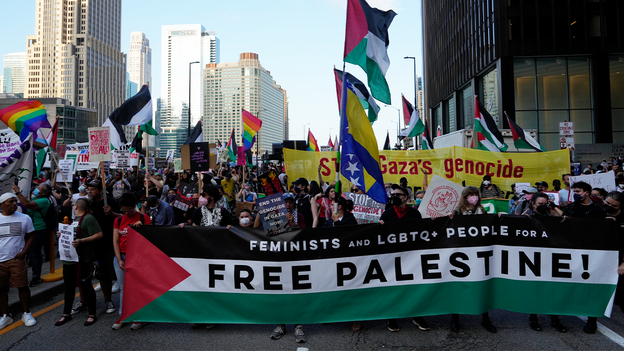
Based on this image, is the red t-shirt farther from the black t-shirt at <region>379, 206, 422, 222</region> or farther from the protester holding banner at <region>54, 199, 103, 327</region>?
the black t-shirt at <region>379, 206, 422, 222</region>

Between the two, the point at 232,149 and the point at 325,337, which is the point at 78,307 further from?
the point at 232,149

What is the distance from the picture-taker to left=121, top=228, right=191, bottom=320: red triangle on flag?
18.0ft

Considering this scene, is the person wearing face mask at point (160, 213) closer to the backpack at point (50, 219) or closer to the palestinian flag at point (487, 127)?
the backpack at point (50, 219)

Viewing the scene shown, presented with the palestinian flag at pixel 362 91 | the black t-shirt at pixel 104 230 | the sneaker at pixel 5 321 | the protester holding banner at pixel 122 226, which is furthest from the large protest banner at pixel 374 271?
the palestinian flag at pixel 362 91

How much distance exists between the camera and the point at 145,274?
18.2ft

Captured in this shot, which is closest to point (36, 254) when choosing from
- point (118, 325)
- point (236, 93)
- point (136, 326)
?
point (118, 325)

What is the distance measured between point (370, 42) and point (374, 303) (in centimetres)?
384

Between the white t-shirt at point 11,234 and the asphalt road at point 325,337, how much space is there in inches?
38.0

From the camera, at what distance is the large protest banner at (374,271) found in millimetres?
5406

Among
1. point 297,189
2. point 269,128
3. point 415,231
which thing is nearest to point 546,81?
point 297,189

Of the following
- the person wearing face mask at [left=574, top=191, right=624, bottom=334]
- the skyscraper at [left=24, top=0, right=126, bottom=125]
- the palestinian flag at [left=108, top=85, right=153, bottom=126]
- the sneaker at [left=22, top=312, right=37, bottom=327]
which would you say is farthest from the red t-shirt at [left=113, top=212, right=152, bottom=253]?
the skyscraper at [left=24, top=0, right=126, bottom=125]

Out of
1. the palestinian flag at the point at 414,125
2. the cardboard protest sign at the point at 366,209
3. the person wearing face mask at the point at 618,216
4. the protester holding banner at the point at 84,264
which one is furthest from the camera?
the palestinian flag at the point at 414,125

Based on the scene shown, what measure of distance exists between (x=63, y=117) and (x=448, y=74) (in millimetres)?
95319

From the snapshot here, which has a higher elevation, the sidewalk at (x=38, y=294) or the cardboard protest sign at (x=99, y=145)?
the cardboard protest sign at (x=99, y=145)
